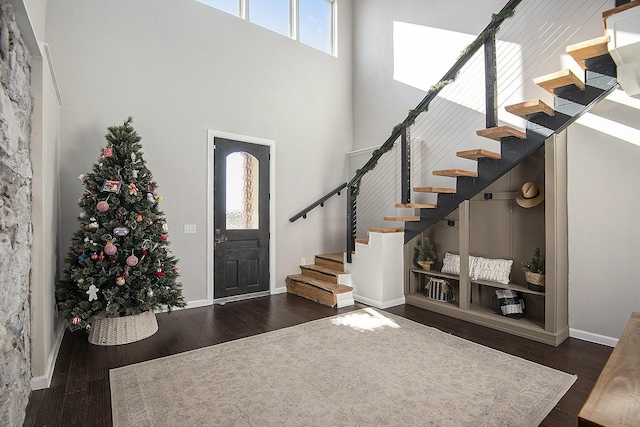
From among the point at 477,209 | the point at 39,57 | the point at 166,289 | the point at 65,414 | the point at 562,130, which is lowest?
the point at 65,414

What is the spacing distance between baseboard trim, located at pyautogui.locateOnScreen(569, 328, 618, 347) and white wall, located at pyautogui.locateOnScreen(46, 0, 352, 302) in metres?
3.42

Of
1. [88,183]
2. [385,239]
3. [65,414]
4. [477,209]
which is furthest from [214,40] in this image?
[65,414]

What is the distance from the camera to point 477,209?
4.11 meters

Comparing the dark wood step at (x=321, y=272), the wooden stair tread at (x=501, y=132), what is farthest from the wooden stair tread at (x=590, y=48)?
the dark wood step at (x=321, y=272)

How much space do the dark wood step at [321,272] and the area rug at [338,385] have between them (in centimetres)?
154

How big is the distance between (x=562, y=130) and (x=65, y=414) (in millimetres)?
4435

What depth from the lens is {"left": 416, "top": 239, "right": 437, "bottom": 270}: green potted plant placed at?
4.43 metres

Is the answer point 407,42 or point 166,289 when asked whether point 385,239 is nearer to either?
point 166,289

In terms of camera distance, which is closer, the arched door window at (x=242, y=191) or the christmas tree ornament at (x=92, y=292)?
the christmas tree ornament at (x=92, y=292)

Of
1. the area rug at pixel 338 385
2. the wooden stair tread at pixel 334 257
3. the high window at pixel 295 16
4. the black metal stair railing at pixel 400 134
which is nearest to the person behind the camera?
the area rug at pixel 338 385

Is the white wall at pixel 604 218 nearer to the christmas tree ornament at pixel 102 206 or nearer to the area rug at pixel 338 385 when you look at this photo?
the area rug at pixel 338 385

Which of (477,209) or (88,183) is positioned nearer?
(88,183)

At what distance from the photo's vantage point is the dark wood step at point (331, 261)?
500 centimetres

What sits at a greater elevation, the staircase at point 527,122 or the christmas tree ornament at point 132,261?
the staircase at point 527,122
